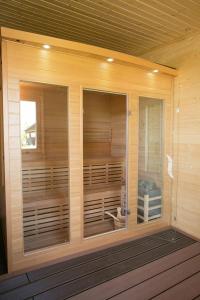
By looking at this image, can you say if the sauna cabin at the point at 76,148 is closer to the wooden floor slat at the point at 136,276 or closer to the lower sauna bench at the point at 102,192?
the lower sauna bench at the point at 102,192

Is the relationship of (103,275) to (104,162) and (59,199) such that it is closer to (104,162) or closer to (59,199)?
(59,199)

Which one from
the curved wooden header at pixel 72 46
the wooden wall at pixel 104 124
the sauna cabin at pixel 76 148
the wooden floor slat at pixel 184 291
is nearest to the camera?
the wooden floor slat at pixel 184 291

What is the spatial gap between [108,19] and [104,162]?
1.76 m

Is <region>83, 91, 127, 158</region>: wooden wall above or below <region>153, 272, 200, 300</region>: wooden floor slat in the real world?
above

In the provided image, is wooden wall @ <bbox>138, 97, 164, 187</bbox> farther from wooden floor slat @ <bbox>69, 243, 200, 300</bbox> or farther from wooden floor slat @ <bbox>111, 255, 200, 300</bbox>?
wooden floor slat @ <bbox>111, 255, 200, 300</bbox>

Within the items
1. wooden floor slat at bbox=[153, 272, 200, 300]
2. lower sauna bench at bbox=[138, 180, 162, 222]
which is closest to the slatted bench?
lower sauna bench at bbox=[138, 180, 162, 222]

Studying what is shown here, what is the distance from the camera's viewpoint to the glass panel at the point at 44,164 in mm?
1982

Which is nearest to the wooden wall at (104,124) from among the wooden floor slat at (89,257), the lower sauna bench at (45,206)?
the lower sauna bench at (45,206)

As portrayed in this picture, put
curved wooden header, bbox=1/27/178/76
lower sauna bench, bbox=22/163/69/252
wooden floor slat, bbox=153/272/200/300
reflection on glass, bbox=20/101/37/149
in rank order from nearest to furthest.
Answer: wooden floor slat, bbox=153/272/200/300 < curved wooden header, bbox=1/27/178/76 < reflection on glass, bbox=20/101/37/149 < lower sauna bench, bbox=22/163/69/252

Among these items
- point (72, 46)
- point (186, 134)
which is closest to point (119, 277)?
point (186, 134)

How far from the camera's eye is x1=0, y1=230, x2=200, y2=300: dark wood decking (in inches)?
60.2

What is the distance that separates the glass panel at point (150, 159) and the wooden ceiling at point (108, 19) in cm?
80

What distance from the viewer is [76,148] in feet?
6.68

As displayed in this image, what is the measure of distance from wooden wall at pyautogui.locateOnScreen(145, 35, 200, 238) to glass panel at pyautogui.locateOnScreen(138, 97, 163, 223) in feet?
0.68
